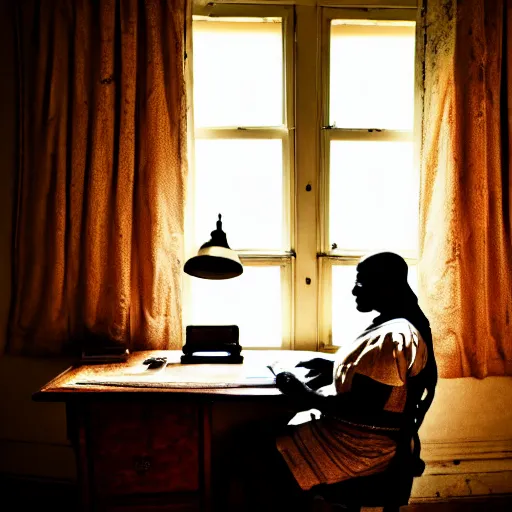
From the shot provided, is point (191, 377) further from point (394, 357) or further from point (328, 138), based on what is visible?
point (328, 138)

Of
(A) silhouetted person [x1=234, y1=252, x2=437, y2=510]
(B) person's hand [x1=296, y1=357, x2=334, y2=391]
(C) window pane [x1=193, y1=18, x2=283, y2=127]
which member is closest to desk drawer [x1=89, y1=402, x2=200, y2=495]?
(A) silhouetted person [x1=234, y1=252, x2=437, y2=510]

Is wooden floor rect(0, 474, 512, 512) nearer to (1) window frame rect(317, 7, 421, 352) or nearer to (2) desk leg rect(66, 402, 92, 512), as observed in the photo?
(2) desk leg rect(66, 402, 92, 512)

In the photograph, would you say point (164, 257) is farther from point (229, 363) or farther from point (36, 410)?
point (36, 410)

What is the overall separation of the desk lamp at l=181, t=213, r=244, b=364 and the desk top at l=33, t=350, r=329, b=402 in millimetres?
58

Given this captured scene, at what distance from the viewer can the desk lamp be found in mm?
2121

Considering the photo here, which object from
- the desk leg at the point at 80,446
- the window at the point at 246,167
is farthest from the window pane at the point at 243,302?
the desk leg at the point at 80,446

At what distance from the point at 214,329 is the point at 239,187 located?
2.74ft

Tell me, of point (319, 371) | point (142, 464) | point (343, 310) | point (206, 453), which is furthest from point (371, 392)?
point (343, 310)

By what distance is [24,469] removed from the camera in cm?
271

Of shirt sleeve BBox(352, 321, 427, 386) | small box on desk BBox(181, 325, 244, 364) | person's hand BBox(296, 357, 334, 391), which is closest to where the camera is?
shirt sleeve BBox(352, 321, 427, 386)

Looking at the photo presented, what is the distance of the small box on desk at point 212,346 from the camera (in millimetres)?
2271

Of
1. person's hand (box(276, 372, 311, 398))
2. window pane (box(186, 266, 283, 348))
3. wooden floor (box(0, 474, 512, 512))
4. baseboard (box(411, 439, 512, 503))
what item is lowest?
wooden floor (box(0, 474, 512, 512))

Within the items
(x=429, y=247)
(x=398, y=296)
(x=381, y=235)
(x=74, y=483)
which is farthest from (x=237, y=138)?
(x=74, y=483)

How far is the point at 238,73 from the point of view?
8.79 ft
